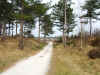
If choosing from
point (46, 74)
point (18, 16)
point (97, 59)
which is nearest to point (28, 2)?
point (18, 16)

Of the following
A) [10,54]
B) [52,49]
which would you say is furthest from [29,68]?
[52,49]

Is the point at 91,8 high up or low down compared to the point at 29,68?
up

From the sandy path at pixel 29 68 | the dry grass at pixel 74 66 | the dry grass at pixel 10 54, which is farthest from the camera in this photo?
the dry grass at pixel 10 54

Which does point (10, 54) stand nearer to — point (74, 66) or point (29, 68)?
point (29, 68)

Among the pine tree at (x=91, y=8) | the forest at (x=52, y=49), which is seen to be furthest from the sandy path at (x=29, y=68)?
the pine tree at (x=91, y=8)

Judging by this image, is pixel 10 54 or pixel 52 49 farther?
pixel 52 49

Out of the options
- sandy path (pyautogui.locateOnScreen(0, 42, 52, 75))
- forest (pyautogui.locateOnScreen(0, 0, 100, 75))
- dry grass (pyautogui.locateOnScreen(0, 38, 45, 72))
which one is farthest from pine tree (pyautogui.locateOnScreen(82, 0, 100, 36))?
sandy path (pyautogui.locateOnScreen(0, 42, 52, 75))

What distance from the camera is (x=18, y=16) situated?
19.7 meters

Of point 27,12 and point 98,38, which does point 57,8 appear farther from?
point 98,38

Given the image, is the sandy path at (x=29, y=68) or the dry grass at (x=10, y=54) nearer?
the sandy path at (x=29, y=68)

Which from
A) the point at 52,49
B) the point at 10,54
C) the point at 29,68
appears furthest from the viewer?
the point at 52,49

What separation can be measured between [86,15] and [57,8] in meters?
9.06

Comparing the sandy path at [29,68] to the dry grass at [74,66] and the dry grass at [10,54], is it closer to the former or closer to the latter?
the dry grass at [74,66]

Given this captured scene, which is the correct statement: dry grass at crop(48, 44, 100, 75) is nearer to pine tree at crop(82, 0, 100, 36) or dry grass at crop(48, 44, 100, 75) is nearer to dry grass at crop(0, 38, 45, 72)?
dry grass at crop(0, 38, 45, 72)
